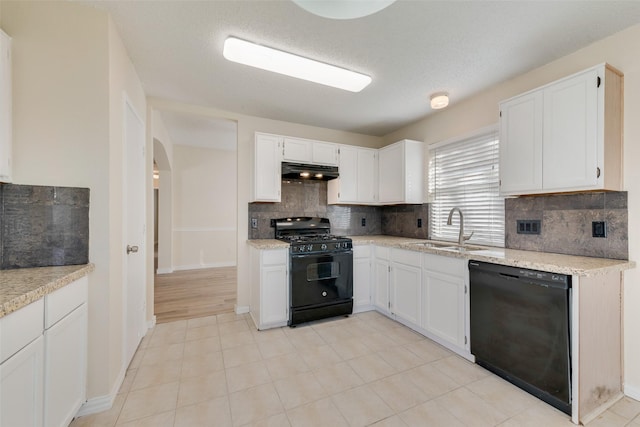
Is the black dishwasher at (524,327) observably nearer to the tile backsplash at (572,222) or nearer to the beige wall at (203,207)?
the tile backsplash at (572,222)

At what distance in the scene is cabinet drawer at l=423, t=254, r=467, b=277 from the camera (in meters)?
2.22

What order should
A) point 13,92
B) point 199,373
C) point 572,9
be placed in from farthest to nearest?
point 199,373 → point 572,9 → point 13,92

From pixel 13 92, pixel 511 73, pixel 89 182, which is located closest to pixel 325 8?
pixel 89 182

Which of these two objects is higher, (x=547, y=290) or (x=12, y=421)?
(x=547, y=290)

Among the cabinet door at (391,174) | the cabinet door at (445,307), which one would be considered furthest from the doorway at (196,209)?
the cabinet door at (445,307)

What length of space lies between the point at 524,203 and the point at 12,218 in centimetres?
369

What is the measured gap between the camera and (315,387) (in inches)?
73.9

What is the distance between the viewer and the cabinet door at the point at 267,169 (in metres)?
3.12

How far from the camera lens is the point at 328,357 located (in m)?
2.27

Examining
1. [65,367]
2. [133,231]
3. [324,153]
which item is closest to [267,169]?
[324,153]

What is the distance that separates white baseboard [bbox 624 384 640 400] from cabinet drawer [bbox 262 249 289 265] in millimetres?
2747

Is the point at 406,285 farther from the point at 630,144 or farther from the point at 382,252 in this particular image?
the point at 630,144

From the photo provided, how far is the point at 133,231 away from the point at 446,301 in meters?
2.82

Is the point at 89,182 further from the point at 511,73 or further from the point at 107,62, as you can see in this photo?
the point at 511,73
